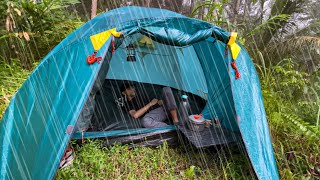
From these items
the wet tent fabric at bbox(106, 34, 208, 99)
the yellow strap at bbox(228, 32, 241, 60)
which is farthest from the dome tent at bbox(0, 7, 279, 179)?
the wet tent fabric at bbox(106, 34, 208, 99)

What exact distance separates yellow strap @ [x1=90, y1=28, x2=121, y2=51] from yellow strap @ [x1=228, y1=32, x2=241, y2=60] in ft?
3.15

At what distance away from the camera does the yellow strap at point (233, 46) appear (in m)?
2.61

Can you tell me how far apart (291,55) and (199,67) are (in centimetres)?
211

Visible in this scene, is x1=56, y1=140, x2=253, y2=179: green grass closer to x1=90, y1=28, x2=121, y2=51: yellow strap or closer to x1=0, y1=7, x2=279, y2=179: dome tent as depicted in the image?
x1=0, y1=7, x2=279, y2=179: dome tent

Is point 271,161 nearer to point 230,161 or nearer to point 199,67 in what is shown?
point 230,161

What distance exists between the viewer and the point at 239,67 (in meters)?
2.73

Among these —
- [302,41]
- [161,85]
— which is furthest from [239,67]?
[302,41]

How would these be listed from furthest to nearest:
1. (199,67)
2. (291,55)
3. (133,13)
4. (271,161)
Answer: (291,55), (199,67), (133,13), (271,161)

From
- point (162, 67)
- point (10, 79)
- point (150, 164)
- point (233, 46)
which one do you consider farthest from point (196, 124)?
point (10, 79)

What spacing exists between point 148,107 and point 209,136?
83 centimetres

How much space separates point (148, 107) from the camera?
137 inches

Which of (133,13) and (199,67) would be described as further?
(199,67)

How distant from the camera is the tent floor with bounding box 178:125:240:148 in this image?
2.88 meters

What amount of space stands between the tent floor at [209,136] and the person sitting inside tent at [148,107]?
243 millimetres
